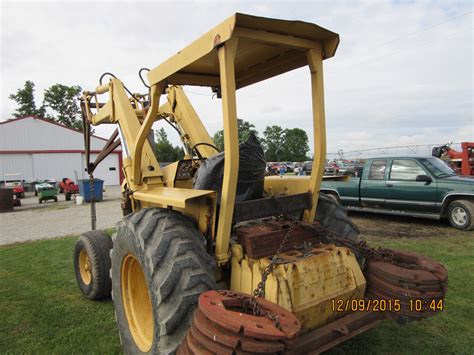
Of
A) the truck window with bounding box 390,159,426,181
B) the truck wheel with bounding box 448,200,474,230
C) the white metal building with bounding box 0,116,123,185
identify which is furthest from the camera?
the white metal building with bounding box 0,116,123,185

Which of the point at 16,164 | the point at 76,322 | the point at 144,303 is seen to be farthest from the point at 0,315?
the point at 16,164

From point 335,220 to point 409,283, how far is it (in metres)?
1.12

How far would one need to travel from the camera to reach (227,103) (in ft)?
8.39

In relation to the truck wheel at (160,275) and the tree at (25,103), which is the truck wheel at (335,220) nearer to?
the truck wheel at (160,275)

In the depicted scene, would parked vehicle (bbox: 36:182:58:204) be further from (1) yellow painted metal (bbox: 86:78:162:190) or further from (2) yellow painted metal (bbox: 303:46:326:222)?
(2) yellow painted metal (bbox: 303:46:326:222)

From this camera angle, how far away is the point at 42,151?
101 ft

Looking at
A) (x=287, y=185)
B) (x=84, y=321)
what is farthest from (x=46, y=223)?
(x=287, y=185)

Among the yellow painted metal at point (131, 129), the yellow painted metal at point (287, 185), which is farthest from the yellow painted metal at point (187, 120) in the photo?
the yellow painted metal at point (287, 185)

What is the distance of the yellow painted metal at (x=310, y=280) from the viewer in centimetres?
248

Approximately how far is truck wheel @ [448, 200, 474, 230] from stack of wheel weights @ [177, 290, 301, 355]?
7740mm

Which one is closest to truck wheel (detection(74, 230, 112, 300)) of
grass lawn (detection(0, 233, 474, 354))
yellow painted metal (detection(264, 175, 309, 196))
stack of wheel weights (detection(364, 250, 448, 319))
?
grass lawn (detection(0, 233, 474, 354))

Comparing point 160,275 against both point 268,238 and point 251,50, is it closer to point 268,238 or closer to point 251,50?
point 268,238

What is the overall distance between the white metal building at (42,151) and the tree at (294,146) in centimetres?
3316

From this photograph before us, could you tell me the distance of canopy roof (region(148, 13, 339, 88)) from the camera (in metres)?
2.48
